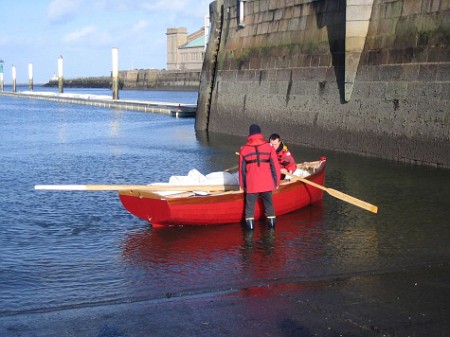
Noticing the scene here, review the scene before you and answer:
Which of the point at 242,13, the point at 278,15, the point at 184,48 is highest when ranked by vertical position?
the point at 184,48

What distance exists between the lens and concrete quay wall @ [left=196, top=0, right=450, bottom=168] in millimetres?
17891

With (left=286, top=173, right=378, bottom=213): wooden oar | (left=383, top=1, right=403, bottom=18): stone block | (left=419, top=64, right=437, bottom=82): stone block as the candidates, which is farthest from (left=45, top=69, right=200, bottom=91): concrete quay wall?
(left=286, top=173, right=378, bottom=213): wooden oar

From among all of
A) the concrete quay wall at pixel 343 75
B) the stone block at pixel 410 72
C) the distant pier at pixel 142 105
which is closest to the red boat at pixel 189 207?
the concrete quay wall at pixel 343 75

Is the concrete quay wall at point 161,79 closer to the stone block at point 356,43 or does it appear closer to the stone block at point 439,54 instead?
the stone block at point 356,43

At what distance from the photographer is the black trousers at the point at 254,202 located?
11.2 meters

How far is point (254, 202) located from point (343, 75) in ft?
37.0

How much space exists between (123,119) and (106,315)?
36.6 metres

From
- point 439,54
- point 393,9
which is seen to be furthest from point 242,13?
point 439,54

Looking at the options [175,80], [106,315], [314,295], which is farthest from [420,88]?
[175,80]

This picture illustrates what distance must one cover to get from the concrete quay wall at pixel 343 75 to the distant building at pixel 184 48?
338 ft

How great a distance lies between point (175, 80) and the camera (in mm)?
119750

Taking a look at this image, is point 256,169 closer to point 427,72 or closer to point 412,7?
point 427,72

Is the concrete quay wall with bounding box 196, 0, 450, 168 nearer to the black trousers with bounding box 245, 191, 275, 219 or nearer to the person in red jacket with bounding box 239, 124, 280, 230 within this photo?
the black trousers with bounding box 245, 191, 275, 219

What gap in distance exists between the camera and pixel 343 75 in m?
21.6
